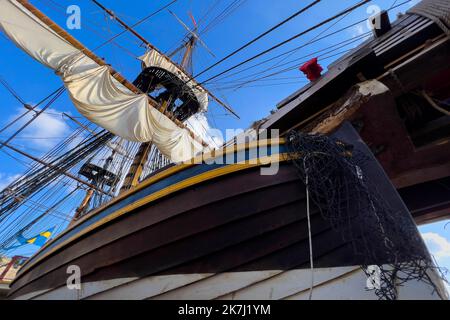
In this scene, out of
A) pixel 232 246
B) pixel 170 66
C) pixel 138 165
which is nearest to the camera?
pixel 232 246

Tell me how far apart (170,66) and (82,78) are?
28.4 feet

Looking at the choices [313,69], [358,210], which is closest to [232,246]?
[358,210]

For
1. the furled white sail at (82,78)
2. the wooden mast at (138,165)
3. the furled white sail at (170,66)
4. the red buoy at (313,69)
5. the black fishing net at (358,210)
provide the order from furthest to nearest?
the furled white sail at (170,66)
the wooden mast at (138,165)
the furled white sail at (82,78)
the red buoy at (313,69)
the black fishing net at (358,210)

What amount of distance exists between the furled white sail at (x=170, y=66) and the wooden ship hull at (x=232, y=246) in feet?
44.6

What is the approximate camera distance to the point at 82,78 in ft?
28.5

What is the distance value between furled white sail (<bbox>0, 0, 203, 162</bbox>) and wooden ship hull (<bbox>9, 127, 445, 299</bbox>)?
25.0 feet

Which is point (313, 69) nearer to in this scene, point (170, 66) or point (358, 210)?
point (358, 210)

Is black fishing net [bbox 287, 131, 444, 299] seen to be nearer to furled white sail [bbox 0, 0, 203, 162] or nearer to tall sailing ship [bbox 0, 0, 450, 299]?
tall sailing ship [bbox 0, 0, 450, 299]

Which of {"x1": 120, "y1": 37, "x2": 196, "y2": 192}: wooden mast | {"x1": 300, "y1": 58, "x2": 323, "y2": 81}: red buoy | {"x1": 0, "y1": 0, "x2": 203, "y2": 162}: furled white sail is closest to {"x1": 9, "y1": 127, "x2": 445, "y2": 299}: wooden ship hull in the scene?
{"x1": 300, "y1": 58, "x2": 323, "y2": 81}: red buoy

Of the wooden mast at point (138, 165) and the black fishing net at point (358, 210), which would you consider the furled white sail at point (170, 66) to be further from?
the black fishing net at point (358, 210)

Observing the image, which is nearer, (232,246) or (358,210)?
(232,246)

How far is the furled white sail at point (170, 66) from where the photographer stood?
15234mm

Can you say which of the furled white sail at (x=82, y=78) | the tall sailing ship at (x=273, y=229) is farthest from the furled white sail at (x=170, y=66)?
the tall sailing ship at (x=273, y=229)
